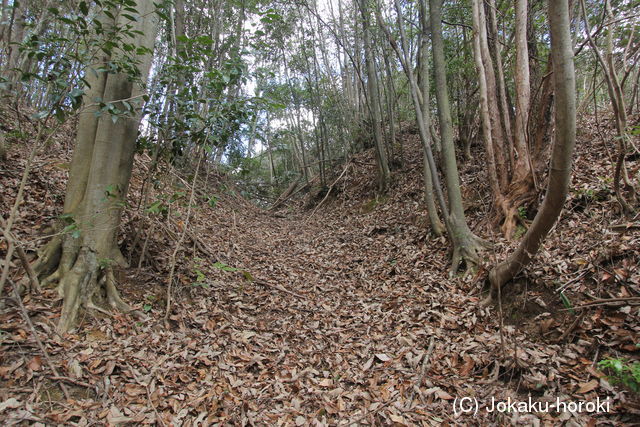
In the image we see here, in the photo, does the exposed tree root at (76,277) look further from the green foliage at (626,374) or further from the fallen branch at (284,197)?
the fallen branch at (284,197)

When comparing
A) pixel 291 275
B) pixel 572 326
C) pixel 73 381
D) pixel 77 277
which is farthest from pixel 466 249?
pixel 77 277

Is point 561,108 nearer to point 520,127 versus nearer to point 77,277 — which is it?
point 520,127

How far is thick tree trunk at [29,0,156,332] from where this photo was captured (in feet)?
10.4

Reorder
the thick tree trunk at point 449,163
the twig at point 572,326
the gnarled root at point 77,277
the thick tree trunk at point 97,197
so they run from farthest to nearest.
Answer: the thick tree trunk at point 449,163 → the thick tree trunk at point 97,197 → the gnarled root at point 77,277 → the twig at point 572,326

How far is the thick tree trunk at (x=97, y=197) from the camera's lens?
3184mm

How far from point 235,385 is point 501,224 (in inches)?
167

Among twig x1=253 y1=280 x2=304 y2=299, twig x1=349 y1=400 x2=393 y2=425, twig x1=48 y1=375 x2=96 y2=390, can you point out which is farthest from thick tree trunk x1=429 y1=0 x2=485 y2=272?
twig x1=48 y1=375 x2=96 y2=390

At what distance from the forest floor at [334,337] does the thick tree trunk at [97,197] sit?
0.25m

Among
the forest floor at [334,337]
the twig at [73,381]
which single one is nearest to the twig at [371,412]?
the forest floor at [334,337]

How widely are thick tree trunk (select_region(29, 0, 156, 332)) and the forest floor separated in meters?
0.25

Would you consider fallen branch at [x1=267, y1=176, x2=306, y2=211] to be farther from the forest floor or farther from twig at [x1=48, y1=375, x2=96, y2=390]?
twig at [x1=48, y1=375, x2=96, y2=390]

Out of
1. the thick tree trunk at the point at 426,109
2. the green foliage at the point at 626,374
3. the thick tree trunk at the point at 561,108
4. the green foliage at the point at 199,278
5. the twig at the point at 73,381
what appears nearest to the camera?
the green foliage at the point at 626,374

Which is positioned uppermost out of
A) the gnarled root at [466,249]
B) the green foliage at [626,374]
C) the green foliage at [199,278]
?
the gnarled root at [466,249]

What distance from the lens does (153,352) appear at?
301 centimetres
